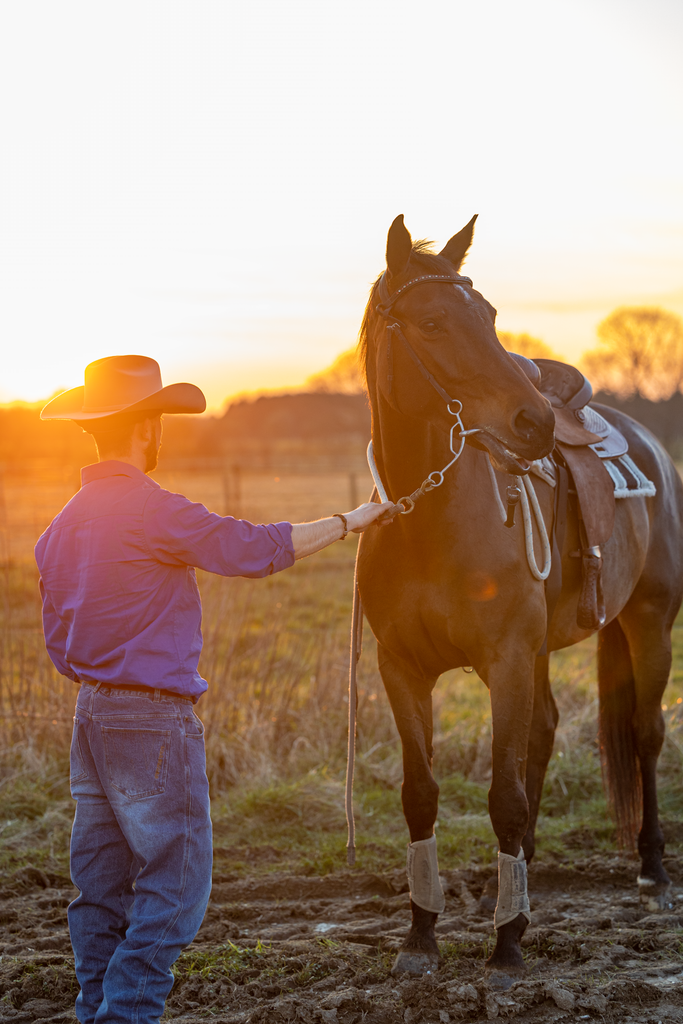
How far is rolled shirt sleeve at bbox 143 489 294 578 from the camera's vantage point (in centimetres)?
226

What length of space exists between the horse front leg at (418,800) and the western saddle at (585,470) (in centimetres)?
73

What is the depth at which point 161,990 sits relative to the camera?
2.22 m

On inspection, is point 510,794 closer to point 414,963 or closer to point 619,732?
point 414,963

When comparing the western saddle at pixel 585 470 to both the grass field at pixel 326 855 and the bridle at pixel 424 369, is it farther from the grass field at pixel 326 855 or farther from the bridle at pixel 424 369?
the grass field at pixel 326 855

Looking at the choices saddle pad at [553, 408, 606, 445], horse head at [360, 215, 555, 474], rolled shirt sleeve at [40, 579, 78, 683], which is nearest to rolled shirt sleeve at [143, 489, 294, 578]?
rolled shirt sleeve at [40, 579, 78, 683]

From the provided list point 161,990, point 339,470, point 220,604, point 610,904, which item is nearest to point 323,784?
point 220,604

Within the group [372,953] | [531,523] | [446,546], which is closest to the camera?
[446,546]

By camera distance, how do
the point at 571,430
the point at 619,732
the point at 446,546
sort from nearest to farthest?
1. the point at 446,546
2. the point at 571,430
3. the point at 619,732

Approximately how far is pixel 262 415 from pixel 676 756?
5621 centimetres

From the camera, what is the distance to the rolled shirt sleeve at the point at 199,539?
2260 mm

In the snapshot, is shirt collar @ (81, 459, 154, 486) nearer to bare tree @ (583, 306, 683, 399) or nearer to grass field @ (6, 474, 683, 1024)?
grass field @ (6, 474, 683, 1024)

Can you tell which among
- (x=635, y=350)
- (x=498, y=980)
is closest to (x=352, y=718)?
(x=498, y=980)

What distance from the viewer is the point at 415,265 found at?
309cm

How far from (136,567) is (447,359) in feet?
4.23
